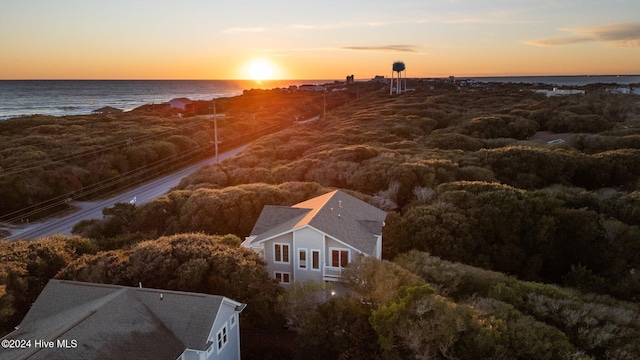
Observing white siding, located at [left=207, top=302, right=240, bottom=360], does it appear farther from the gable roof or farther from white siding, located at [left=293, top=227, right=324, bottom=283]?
the gable roof

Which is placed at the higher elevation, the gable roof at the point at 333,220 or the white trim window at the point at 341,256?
the gable roof at the point at 333,220

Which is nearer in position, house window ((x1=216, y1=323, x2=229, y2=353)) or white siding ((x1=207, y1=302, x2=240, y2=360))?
white siding ((x1=207, y1=302, x2=240, y2=360))

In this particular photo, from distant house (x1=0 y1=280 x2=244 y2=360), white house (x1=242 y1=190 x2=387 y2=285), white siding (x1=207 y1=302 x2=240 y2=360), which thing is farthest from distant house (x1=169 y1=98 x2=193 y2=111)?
white siding (x1=207 y1=302 x2=240 y2=360)

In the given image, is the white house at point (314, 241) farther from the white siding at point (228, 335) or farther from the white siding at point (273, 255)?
the white siding at point (228, 335)

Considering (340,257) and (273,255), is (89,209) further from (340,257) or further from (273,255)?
(340,257)

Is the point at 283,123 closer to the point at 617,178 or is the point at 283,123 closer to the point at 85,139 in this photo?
the point at 85,139

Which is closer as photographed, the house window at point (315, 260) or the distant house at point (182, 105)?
the house window at point (315, 260)

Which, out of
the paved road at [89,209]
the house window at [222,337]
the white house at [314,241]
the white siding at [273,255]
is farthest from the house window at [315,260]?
the paved road at [89,209]
